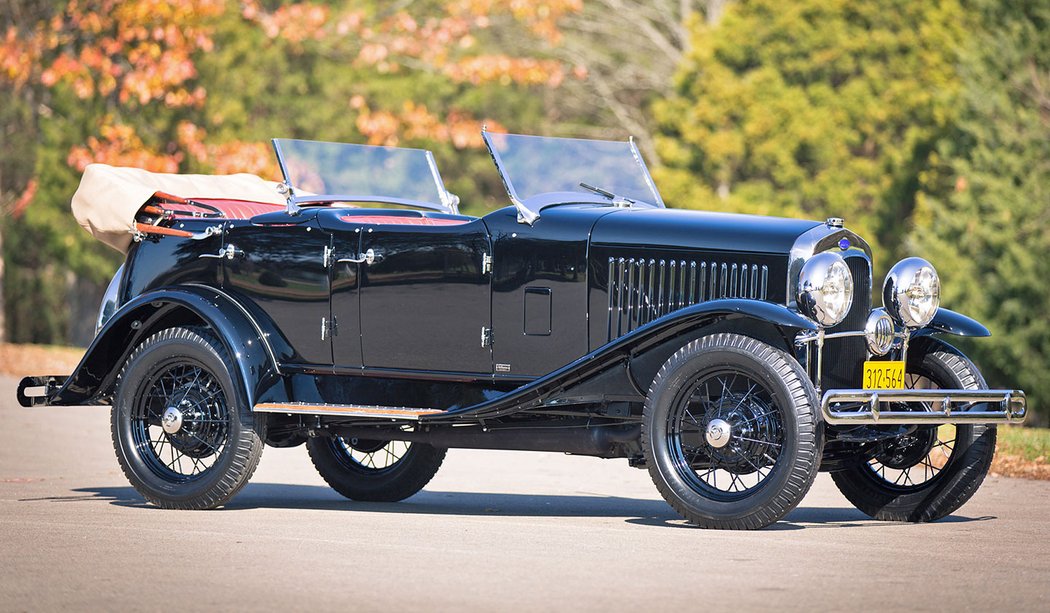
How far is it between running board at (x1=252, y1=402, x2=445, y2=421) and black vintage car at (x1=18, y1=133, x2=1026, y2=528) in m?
0.02

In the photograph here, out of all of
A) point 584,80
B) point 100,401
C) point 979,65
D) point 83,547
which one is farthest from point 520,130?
point 83,547

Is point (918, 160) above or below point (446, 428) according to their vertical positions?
above

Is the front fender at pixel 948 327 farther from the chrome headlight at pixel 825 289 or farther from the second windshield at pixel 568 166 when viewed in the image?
the second windshield at pixel 568 166

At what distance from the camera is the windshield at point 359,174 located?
927cm

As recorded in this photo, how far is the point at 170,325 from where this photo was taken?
9188 mm

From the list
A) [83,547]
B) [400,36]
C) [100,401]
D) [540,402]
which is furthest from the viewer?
[400,36]

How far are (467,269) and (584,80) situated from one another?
25040 millimetres

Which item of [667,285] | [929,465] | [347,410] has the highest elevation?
[667,285]

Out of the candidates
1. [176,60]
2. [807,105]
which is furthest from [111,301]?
[807,105]

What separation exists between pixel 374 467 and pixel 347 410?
1.38 meters

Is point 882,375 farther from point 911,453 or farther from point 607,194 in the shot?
point 607,194

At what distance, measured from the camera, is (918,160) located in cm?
2548

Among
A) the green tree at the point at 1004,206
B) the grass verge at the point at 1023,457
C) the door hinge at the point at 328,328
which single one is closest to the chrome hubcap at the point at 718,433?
the door hinge at the point at 328,328

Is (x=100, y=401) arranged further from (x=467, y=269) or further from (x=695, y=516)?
(x=695, y=516)
